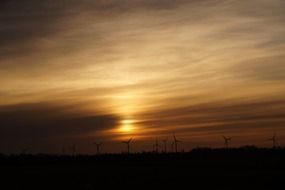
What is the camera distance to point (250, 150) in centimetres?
18600

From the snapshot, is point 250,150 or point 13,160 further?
point 250,150

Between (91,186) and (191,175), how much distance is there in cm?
2129

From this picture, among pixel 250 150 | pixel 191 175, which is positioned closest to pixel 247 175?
pixel 191 175

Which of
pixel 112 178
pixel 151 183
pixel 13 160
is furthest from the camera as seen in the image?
pixel 13 160

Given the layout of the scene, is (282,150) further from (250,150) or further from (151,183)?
(151,183)

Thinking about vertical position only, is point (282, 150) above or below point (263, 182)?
above

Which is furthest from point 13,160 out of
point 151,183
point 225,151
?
point 151,183

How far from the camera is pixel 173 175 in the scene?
276ft

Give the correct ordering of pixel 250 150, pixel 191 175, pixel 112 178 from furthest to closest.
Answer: pixel 250 150, pixel 191 175, pixel 112 178

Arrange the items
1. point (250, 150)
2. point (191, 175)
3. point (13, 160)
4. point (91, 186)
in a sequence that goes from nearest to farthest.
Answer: point (91, 186) < point (191, 175) < point (13, 160) < point (250, 150)

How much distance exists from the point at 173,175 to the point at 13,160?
258 feet

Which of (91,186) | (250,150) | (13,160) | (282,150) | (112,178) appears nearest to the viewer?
(91,186)

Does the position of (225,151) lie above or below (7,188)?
above

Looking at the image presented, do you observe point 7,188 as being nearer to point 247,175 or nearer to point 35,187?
point 35,187
